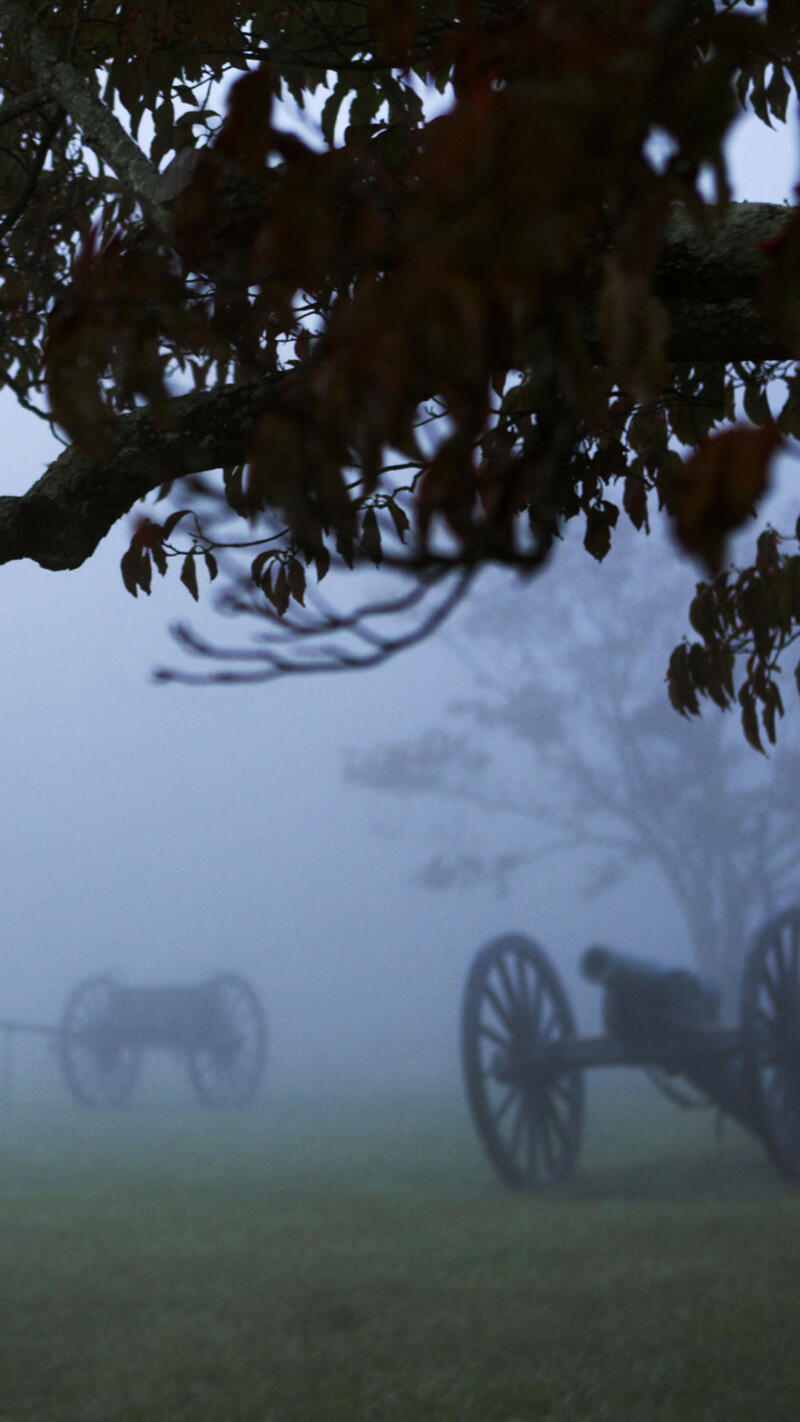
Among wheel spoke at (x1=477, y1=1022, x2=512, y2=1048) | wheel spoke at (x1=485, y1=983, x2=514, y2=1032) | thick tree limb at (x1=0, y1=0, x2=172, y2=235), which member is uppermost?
thick tree limb at (x1=0, y1=0, x2=172, y2=235)

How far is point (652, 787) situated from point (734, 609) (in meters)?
16.5

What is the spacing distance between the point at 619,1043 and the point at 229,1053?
834 centimetres

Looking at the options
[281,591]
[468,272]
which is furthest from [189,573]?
[468,272]

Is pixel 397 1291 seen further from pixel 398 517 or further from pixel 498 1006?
pixel 398 517

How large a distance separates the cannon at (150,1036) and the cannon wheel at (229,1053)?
0.04 feet

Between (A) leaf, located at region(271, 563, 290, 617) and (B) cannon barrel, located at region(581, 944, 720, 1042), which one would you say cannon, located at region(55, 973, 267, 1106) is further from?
(A) leaf, located at region(271, 563, 290, 617)

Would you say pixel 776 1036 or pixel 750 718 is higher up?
pixel 750 718

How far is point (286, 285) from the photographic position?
1.14 metres

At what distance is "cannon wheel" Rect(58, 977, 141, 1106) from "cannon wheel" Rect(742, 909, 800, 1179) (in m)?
8.84

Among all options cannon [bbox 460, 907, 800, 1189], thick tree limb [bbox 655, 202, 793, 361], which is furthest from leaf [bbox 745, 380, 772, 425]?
cannon [bbox 460, 907, 800, 1189]

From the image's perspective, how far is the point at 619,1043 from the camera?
8.30m

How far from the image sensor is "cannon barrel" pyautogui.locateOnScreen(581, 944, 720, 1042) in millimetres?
8227

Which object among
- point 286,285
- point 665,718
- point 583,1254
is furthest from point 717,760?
point 286,285

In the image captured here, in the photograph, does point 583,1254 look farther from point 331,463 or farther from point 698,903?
point 698,903
